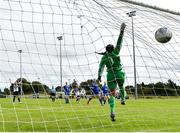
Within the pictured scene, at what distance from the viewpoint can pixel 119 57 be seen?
361 inches

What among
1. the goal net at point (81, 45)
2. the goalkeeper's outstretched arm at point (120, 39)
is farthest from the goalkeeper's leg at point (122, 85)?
the goalkeeper's outstretched arm at point (120, 39)

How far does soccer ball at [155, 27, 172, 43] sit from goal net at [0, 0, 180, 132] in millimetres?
358

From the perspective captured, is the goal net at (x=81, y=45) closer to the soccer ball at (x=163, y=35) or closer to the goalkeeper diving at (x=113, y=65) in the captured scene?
Answer: the goalkeeper diving at (x=113, y=65)

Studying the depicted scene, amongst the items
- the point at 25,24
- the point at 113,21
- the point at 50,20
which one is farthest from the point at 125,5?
the point at 25,24

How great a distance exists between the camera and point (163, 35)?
8.83 m

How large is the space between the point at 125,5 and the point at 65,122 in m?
3.61

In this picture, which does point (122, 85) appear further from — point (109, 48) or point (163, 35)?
point (163, 35)

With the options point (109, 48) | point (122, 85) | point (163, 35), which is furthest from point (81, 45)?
point (163, 35)

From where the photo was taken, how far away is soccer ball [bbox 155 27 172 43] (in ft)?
28.9

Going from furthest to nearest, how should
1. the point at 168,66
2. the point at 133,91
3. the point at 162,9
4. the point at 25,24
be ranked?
1. the point at 133,91
2. the point at 168,66
3. the point at 162,9
4. the point at 25,24

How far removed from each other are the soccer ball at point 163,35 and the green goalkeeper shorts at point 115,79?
1.10 m

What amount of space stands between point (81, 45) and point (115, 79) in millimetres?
1299

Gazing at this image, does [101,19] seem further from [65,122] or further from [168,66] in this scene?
[65,122]

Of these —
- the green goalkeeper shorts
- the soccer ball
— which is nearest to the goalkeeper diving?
the green goalkeeper shorts
